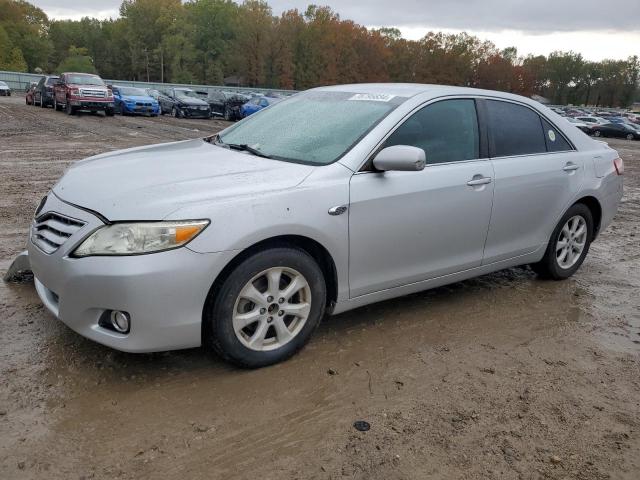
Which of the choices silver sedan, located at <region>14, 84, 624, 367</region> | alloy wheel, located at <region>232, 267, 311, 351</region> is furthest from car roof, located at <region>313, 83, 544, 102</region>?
alloy wheel, located at <region>232, 267, 311, 351</region>

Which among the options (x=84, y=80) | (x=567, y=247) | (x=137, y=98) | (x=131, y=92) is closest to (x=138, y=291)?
(x=567, y=247)

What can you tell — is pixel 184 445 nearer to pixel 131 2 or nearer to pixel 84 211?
pixel 84 211

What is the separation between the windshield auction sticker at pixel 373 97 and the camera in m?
4.12

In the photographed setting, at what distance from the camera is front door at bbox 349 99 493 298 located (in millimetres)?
3646

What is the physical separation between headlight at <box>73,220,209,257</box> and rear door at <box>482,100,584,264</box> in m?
2.43

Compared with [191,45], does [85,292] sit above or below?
below

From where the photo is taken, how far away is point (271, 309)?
3381 millimetres

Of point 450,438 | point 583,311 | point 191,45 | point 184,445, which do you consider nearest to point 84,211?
point 184,445

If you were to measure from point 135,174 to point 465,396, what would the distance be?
7.60ft

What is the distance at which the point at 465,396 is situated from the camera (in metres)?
3.27

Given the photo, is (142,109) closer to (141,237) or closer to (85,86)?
(85,86)

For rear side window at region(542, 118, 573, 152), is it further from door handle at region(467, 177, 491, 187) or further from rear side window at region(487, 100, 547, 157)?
door handle at region(467, 177, 491, 187)

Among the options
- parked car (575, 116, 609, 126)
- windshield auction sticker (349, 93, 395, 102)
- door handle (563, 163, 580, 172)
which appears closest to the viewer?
windshield auction sticker (349, 93, 395, 102)

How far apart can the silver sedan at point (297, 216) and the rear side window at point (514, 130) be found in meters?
0.01
